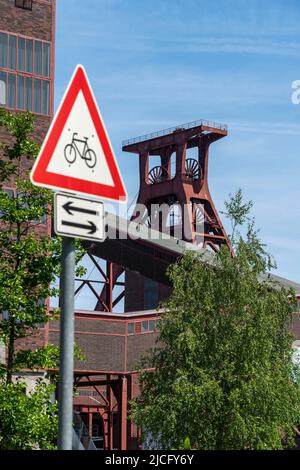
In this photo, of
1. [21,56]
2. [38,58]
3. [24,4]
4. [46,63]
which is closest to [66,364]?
[21,56]

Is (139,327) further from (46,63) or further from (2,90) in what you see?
(2,90)

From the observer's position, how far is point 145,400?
39.8 metres

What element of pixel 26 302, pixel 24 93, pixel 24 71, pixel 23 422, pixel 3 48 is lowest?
pixel 23 422

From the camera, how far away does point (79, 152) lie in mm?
4730

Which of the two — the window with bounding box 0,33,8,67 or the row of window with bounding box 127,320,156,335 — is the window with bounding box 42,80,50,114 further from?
the row of window with bounding box 127,320,156,335

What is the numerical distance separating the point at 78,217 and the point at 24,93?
130 ft

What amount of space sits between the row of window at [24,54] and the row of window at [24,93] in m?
0.44

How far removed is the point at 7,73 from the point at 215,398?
58.1 ft

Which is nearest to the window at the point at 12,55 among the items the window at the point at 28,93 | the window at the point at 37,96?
the window at the point at 28,93

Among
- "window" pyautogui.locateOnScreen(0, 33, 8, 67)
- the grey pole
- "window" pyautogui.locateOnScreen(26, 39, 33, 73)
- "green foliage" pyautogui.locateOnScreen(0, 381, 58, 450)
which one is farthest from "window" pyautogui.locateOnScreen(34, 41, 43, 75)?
the grey pole

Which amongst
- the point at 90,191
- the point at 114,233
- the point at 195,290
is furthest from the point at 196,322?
the point at 90,191

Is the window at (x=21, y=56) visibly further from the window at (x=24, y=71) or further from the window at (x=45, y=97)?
the window at (x=45, y=97)

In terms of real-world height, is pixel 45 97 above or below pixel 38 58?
below

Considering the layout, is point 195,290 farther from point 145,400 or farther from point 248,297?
point 145,400
